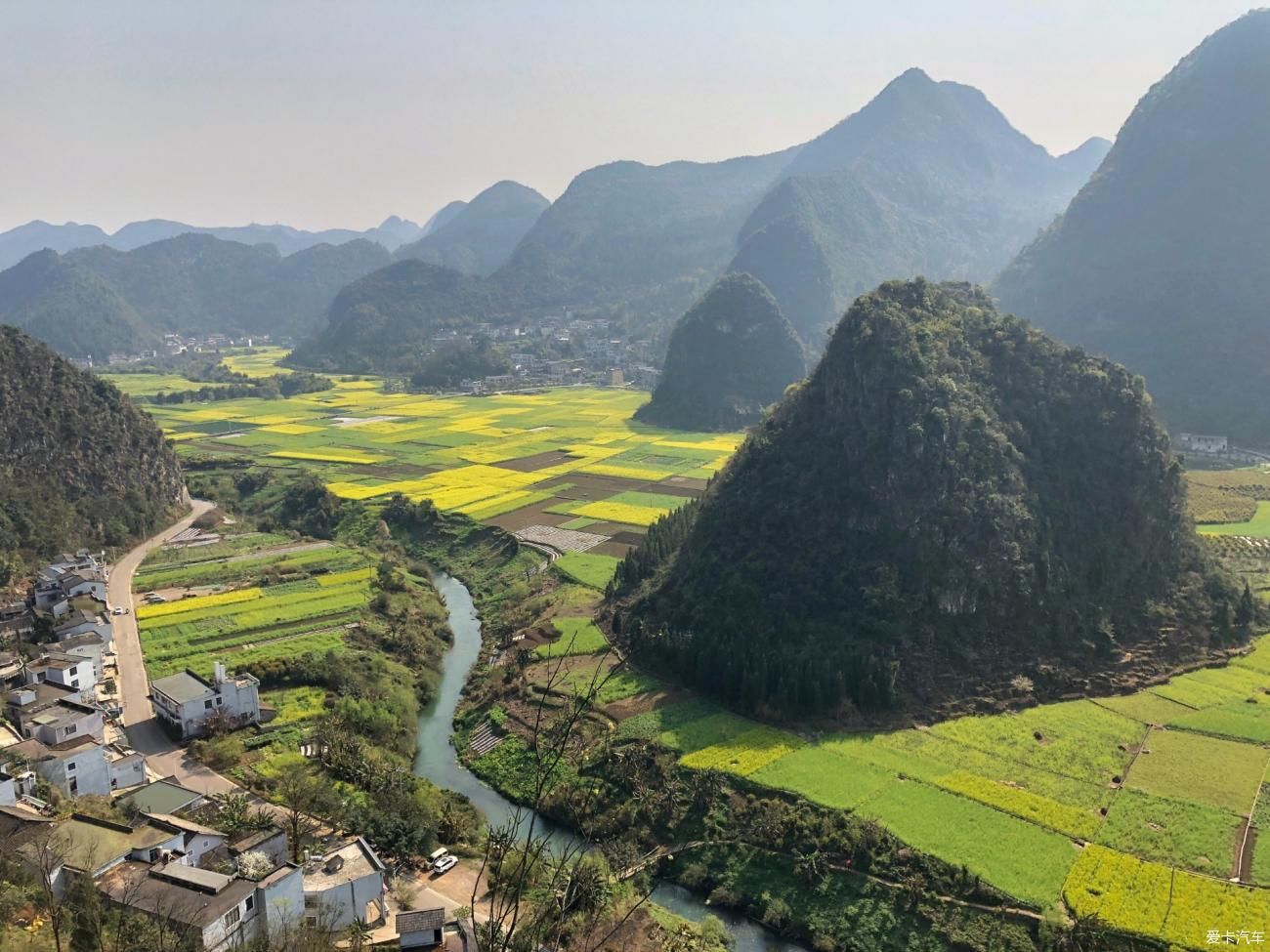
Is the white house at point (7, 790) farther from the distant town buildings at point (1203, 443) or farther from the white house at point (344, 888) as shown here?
the distant town buildings at point (1203, 443)

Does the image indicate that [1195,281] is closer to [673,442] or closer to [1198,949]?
[673,442]

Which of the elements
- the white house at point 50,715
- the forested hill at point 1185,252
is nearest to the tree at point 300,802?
the white house at point 50,715

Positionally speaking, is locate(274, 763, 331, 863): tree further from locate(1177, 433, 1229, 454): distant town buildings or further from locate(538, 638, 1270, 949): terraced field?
locate(1177, 433, 1229, 454): distant town buildings

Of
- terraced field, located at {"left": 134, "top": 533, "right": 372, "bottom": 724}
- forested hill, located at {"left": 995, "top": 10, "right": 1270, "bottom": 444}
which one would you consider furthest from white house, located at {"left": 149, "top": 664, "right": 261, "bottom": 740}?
forested hill, located at {"left": 995, "top": 10, "right": 1270, "bottom": 444}

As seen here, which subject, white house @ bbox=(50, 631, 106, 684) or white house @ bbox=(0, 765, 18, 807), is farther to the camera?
white house @ bbox=(50, 631, 106, 684)

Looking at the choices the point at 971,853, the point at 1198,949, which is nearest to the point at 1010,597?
the point at 971,853

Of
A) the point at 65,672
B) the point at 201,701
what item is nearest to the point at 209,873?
the point at 201,701

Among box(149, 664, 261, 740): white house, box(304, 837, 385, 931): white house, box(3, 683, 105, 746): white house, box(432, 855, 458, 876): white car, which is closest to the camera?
box(304, 837, 385, 931): white house
